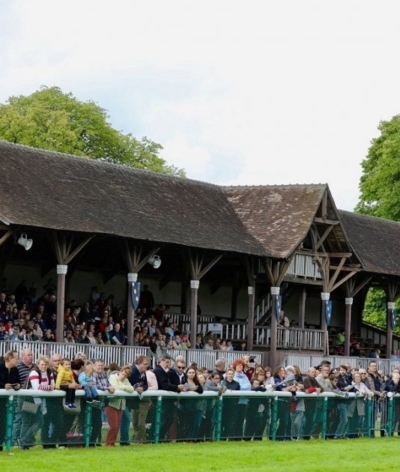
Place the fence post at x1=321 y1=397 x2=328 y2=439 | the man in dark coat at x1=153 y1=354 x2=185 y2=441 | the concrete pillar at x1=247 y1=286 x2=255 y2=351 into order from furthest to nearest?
the concrete pillar at x1=247 y1=286 x2=255 y2=351, the fence post at x1=321 y1=397 x2=328 y2=439, the man in dark coat at x1=153 y1=354 x2=185 y2=441

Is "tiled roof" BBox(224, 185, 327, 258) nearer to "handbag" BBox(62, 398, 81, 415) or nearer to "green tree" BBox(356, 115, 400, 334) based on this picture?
"green tree" BBox(356, 115, 400, 334)

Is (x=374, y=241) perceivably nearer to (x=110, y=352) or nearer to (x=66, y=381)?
(x=110, y=352)

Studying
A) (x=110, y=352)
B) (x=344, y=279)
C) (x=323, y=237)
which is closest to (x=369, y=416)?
(x=110, y=352)

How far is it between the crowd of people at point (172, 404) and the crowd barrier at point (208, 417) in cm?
2

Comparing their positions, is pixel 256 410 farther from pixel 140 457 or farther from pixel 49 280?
pixel 49 280

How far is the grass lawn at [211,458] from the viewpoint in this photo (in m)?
19.2

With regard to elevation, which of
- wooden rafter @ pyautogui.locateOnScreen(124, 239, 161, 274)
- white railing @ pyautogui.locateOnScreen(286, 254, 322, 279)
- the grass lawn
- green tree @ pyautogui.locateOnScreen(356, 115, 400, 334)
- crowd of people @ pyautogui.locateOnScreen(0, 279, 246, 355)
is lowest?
the grass lawn

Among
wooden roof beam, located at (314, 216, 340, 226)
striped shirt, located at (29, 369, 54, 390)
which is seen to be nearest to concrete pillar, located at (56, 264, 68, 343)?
striped shirt, located at (29, 369, 54, 390)

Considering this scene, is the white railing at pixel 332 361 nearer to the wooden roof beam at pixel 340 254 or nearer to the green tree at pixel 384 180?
the wooden roof beam at pixel 340 254

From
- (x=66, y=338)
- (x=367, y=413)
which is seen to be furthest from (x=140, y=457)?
(x=66, y=338)

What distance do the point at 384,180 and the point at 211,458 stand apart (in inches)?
1731

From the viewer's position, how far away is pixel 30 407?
20.5 metres

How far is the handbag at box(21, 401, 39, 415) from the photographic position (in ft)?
67.0

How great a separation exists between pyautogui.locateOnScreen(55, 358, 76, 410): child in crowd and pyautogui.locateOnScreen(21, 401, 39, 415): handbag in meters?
0.61
